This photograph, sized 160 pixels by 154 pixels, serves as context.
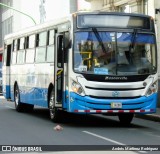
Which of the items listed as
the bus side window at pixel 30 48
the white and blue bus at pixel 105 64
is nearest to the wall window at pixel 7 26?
the bus side window at pixel 30 48

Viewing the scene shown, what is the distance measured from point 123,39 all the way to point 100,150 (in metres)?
5.13

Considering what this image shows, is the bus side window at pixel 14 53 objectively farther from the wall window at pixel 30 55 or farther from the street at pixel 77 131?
the street at pixel 77 131

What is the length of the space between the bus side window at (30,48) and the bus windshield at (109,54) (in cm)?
437

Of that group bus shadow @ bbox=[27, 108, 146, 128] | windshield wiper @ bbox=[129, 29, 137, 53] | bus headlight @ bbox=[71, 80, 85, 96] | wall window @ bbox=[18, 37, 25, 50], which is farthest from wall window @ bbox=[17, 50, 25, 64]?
windshield wiper @ bbox=[129, 29, 137, 53]

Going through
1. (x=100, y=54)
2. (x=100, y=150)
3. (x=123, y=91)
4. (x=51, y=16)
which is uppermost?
(x=51, y=16)

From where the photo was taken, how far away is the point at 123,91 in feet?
50.1

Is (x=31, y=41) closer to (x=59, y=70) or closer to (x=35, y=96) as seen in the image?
(x=35, y=96)

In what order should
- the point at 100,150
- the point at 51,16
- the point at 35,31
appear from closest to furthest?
the point at 100,150, the point at 35,31, the point at 51,16

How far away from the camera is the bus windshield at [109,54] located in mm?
15289

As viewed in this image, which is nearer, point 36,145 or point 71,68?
point 36,145

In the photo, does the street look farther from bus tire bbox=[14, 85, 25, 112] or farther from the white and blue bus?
bus tire bbox=[14, 85, 25, 112]

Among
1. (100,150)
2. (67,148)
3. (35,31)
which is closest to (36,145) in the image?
(67,148)

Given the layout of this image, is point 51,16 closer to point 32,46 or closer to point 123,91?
point 32,46

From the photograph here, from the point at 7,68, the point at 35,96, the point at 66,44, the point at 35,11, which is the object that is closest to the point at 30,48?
the point at 35,96
